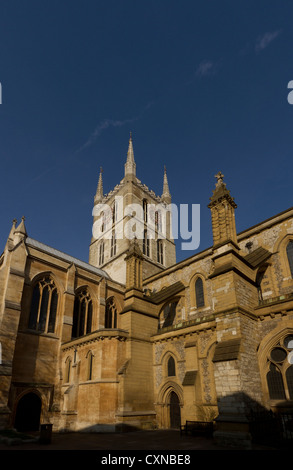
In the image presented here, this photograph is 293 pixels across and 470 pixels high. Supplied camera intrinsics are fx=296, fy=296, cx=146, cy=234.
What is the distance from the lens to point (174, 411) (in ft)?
57.2

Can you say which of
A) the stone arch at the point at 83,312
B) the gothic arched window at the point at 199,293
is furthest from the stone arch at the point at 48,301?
the gothic arched window at the point at 199,293

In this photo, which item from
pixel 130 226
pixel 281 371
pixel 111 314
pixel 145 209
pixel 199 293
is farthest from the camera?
pixel 145 209

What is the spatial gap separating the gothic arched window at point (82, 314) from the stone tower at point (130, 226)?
946 cm

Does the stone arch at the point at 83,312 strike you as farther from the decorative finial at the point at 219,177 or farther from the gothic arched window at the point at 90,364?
the decorative finial at the point at 219,177

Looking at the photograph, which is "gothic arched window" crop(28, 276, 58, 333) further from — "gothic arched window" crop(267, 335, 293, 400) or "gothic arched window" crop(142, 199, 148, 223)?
"gothic arched window" crop(142, 199, 148, 223)

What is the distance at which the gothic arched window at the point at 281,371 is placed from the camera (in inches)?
498

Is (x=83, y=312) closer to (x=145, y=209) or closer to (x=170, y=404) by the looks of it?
(x=170, y=404)

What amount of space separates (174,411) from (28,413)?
32.0 ft

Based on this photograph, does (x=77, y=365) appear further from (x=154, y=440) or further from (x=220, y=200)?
(x=220, y=200)

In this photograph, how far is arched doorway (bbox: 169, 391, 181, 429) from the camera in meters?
17.1

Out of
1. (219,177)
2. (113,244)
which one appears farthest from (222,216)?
(113,244)

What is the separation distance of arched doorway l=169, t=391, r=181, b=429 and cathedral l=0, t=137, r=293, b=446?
0.17 ft

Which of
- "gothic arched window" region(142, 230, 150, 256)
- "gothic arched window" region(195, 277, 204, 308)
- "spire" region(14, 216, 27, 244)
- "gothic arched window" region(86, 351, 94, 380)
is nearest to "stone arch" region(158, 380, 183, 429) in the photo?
"gothic arched window" region(86, 351, 94, 380)
